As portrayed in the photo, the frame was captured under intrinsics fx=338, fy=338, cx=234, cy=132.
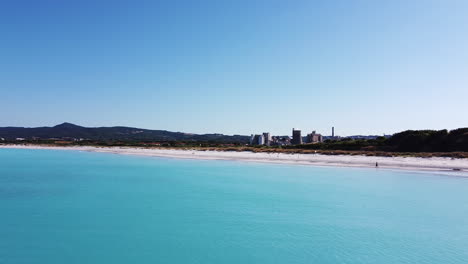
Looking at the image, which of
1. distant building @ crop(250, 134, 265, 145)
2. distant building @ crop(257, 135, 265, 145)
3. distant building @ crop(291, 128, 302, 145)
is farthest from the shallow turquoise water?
distant building @ crop(250, 134, 265, 145)

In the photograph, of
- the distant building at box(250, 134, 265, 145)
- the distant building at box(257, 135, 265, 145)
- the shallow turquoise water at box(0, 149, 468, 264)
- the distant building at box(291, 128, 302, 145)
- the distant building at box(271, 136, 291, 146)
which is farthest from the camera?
the distant building at box(250, 134, 265, 145)

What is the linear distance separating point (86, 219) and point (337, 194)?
35.0 ft

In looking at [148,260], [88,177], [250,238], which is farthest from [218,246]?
[88,177]

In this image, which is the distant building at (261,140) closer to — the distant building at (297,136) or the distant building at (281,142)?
the distant building at (281,142)

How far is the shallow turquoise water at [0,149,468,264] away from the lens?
7.92 m

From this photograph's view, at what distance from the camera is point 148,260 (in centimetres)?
746

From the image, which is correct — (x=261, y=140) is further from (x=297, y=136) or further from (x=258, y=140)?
(x=297, y=136)

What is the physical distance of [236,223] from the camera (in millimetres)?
10625

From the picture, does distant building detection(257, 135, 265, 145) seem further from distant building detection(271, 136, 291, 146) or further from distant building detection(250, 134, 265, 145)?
distant building detection(271, 136, 291, 146)

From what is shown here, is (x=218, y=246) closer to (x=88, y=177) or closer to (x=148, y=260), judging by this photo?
(x=148, y=260)

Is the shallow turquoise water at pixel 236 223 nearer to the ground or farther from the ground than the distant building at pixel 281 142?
nearer to the ground

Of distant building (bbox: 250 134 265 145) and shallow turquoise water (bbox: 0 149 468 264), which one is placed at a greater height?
distant building (bbox: 250 134 265 145)

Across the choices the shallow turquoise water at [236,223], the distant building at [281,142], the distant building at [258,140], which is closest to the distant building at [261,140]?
the distant building at [258,140]

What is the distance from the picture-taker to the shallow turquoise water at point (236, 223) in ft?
26.0
